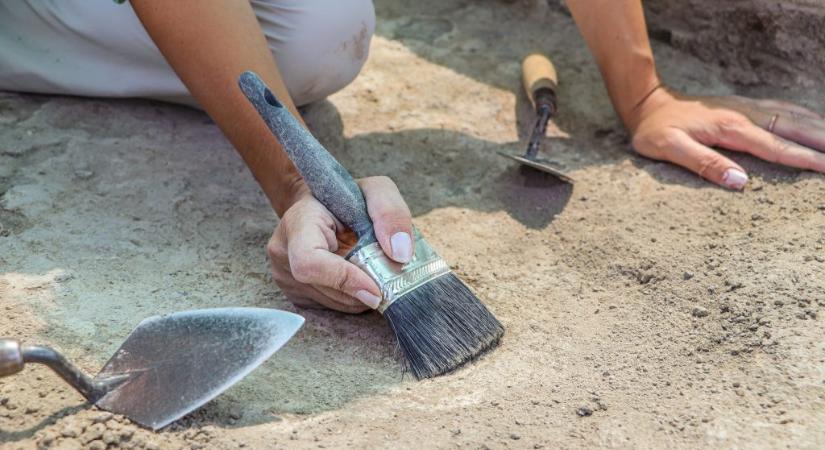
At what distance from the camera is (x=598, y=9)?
96.3 inches

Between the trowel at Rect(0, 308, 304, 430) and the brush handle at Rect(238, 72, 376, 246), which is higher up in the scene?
the brush handle at Rect(238, 72, 376, 246)

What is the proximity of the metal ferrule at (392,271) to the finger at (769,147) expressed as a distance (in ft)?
3.23

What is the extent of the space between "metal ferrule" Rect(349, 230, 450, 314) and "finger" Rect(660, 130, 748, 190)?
2.86 ft

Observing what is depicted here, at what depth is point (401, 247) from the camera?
1766 millimetres

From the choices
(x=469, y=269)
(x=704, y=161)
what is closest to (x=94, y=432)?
(x=469, y=269)

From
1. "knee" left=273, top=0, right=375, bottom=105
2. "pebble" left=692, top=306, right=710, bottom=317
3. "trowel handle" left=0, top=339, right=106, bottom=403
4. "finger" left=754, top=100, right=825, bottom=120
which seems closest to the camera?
"trowel handle" left=0, top=339, right=106, bottom=403

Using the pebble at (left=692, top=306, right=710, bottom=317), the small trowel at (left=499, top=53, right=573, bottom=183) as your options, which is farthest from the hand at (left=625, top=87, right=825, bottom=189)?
the pebble at (left=692, top=306, right=710, bottom=317)

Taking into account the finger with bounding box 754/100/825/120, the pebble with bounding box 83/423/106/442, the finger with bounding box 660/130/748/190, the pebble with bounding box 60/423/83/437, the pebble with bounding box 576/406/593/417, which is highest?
the pebble with bounding box 60/423/83/437

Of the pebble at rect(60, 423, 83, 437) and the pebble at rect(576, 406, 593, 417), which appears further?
the pebble at rect(576, 406, 593, 417)

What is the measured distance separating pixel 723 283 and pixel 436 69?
1380mm

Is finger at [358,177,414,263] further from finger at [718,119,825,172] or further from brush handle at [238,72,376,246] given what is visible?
finger at [718,119,825,172]

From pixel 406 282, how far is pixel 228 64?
625 millimetres

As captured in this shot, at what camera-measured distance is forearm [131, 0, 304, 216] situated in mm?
1946

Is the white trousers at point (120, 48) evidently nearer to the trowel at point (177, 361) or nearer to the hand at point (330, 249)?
the hand at point (330, 249)
